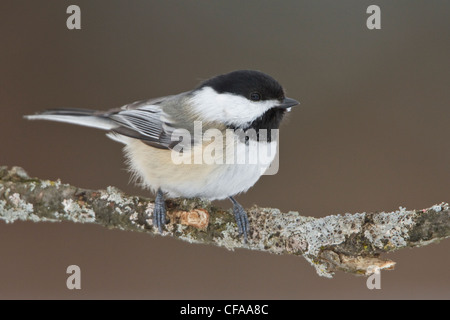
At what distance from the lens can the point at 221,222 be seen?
1.77m

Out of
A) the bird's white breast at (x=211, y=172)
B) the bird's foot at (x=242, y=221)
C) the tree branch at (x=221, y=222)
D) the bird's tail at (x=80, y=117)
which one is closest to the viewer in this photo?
the tree branch at (x=221, y=222)

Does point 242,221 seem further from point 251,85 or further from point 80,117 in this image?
point 80,117

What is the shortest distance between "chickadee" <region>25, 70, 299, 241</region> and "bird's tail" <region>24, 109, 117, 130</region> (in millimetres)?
184

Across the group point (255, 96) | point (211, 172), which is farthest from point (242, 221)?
point (255, 96)

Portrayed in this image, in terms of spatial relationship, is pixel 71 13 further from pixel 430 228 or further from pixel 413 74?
pixel 430 228

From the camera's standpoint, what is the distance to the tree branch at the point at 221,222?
1.48 m

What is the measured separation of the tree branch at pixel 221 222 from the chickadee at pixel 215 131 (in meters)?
0.06

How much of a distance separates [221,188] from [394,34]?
2.10 metres

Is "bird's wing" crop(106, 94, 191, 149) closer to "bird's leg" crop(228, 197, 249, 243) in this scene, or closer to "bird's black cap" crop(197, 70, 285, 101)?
"bird's black cap" crop(197, 70, 285, 101)

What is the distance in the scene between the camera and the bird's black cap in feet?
6.06

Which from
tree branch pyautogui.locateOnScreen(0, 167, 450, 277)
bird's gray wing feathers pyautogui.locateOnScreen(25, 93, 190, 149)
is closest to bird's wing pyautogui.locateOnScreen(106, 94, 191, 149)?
bird's gray wing feathers pyautogui.locateOnScreen(25, 93, 190, 149)

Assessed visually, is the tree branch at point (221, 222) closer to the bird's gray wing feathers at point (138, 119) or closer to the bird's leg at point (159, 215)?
the bird's leg at point (159, 215)

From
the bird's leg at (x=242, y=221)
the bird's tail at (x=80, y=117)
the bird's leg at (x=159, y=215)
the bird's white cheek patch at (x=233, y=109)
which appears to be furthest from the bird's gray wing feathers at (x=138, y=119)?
the bird's leg at (x=242, y=221)

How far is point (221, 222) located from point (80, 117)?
3.05 ft
